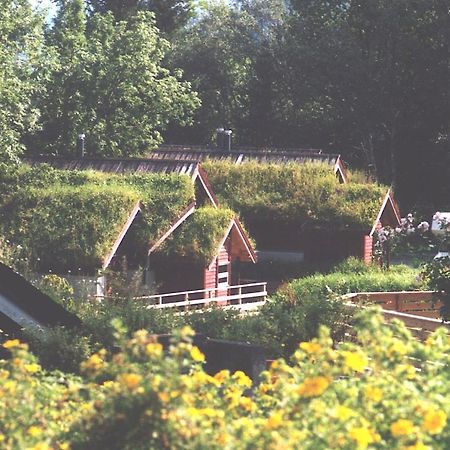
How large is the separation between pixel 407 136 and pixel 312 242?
2219 centimetres

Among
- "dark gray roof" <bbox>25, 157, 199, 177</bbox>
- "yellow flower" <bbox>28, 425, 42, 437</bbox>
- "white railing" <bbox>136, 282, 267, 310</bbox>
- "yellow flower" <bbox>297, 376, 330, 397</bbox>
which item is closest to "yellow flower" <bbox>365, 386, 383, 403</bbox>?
"yellow flower" <bbox>297, 376, 330, 397</bbox>

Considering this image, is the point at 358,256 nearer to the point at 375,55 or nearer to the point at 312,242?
the point at 312,242

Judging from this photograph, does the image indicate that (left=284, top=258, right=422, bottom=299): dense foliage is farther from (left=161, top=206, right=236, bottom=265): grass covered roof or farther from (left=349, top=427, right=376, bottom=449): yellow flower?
(left=349, top=427, right=376, bottom=449): yellow flower

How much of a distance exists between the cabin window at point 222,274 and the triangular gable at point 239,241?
60 cm

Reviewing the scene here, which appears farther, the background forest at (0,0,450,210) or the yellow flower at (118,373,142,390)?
the background forest at (0,0,450,210)

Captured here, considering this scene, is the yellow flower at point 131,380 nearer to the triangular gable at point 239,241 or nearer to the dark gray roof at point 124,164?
the triangular gable at point 239,241

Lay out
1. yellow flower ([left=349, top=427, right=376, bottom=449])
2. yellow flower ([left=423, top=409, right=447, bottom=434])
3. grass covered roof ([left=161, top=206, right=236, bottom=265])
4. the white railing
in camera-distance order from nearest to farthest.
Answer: yellow flower ([left=349, top=427, right=376, bottom=449]), yellow flower ([left=423, top=409, right=447, bottom=434]), the white railing, grass covered roof ([left=161, top=206, right=236, bottom=265])

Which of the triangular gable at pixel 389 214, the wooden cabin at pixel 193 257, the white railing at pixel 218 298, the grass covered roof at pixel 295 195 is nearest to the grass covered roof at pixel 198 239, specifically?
the wooden cabin at pixel 193 257

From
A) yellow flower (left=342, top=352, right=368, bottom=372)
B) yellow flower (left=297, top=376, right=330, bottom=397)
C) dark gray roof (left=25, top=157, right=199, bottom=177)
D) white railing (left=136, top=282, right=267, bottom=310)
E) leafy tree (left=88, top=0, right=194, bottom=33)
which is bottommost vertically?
white railing (left=136, top=282, right=267, bottom=310)

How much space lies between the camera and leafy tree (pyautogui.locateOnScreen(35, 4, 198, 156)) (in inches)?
1730

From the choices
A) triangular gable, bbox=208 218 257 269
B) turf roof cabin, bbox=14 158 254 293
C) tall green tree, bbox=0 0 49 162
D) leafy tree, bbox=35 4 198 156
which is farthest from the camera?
leafy tree, bbox=35 4 198 156

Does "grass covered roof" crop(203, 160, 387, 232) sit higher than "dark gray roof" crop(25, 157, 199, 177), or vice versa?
"dark gray roof" crop(25, 157, 199, 177)

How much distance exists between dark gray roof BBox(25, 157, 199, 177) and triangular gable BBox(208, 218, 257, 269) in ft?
6.48

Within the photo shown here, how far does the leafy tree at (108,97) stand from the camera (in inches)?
1730
